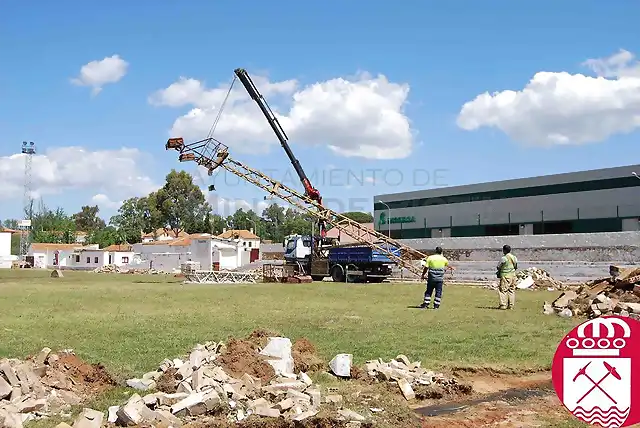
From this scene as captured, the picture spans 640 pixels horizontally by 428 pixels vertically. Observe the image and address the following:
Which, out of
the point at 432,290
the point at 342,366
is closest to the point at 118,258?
the point at 432,290

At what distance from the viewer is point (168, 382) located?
737cm

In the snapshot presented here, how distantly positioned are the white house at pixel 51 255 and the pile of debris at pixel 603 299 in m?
75.5

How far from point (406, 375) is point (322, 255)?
100 feet

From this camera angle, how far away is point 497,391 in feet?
26.1

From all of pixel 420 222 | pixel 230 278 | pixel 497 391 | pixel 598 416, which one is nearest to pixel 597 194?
pixel 420 222

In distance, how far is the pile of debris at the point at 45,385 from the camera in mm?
6438

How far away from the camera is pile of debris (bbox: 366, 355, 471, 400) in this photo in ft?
24.7

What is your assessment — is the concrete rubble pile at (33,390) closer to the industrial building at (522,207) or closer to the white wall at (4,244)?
the industrial building at (522,207)

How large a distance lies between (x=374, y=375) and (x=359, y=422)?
1.90m

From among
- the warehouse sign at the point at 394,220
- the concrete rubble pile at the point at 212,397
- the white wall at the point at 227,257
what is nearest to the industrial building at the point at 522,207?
the warehouse sign at the point at 394,220

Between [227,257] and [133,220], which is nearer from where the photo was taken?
[227,257]

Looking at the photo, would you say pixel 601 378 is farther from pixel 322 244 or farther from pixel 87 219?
pixel 87 219

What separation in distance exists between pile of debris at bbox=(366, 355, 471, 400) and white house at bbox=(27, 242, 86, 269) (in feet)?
265

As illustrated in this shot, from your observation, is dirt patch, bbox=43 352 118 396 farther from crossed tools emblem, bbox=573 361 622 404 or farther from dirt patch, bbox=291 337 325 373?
crossed tools emblem, bbox=573 361 622 404
